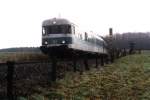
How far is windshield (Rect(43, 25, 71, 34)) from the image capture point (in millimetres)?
28766

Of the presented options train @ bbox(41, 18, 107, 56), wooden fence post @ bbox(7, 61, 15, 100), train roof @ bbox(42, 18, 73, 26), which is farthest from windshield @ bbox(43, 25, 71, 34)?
wooden fence post @ bbox(7, 61, 15, 100)

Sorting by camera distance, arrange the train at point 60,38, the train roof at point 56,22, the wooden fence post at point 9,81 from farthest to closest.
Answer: the train roof at point 56,22, the train at point 60,38, the wooden fence post at point 9,81

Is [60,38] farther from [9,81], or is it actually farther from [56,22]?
[9,81]

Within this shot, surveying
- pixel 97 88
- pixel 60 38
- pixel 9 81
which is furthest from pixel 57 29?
pixel 9 81

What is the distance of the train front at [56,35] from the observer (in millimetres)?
28188

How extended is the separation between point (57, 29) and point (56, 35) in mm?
612

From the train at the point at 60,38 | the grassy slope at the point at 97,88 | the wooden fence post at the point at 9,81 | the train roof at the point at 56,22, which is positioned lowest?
the grassy slope at the point at 97,88

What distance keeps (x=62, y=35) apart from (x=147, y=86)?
14029 mm

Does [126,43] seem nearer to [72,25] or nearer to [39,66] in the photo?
[72,25]

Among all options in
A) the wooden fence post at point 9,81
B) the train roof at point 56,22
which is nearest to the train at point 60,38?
the train roof at point 56,22

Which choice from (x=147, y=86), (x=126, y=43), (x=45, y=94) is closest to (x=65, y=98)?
(x=45, y=94)

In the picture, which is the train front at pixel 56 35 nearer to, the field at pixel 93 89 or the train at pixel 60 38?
the train at pixel 60 38

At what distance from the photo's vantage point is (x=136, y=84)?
15797 mm

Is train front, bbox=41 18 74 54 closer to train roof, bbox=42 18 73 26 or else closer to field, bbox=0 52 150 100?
train roof, bbox=42 18 73 26
